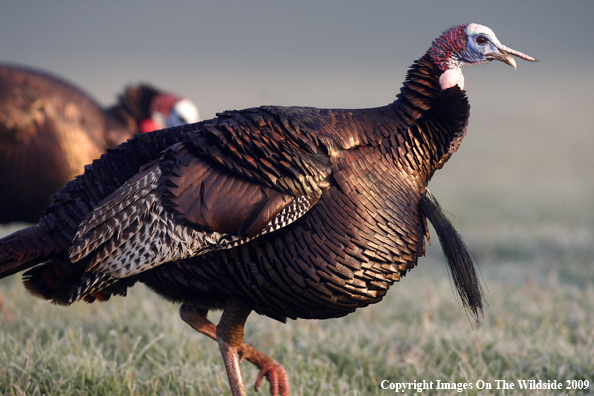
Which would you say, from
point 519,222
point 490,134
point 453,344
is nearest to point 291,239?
point 453,344

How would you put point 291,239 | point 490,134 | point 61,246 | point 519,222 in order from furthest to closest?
point 490,134, point 519,222, point 61,246, point 291,239

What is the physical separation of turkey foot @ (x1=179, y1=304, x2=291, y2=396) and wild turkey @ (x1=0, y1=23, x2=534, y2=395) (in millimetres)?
264

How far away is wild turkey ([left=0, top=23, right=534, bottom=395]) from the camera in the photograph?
2494 millimetres

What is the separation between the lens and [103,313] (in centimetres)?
423

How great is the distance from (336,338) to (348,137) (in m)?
1.58

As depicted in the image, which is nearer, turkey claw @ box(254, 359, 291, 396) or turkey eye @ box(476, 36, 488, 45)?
turkey eye @ box(476, 36, 488, 45)

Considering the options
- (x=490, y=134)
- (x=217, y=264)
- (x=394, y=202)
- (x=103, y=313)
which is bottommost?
(x=103, y=313)

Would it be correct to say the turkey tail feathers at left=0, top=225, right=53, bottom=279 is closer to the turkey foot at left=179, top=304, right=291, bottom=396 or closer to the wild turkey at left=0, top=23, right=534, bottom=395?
the wild turkey at left=0, top=23, right=534, bottom=395

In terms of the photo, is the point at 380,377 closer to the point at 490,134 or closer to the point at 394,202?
the point at 394,202

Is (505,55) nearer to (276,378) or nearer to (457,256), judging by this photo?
(457,256)

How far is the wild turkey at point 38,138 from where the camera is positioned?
4.43 meters

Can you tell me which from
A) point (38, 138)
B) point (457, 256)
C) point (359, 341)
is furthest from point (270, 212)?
point (38, 138)

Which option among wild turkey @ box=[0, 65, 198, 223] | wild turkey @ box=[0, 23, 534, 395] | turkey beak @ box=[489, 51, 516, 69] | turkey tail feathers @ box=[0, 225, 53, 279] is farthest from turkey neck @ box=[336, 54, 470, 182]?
wild turkey @ box=[0, 65, 198, 223]

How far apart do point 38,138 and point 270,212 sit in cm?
284
